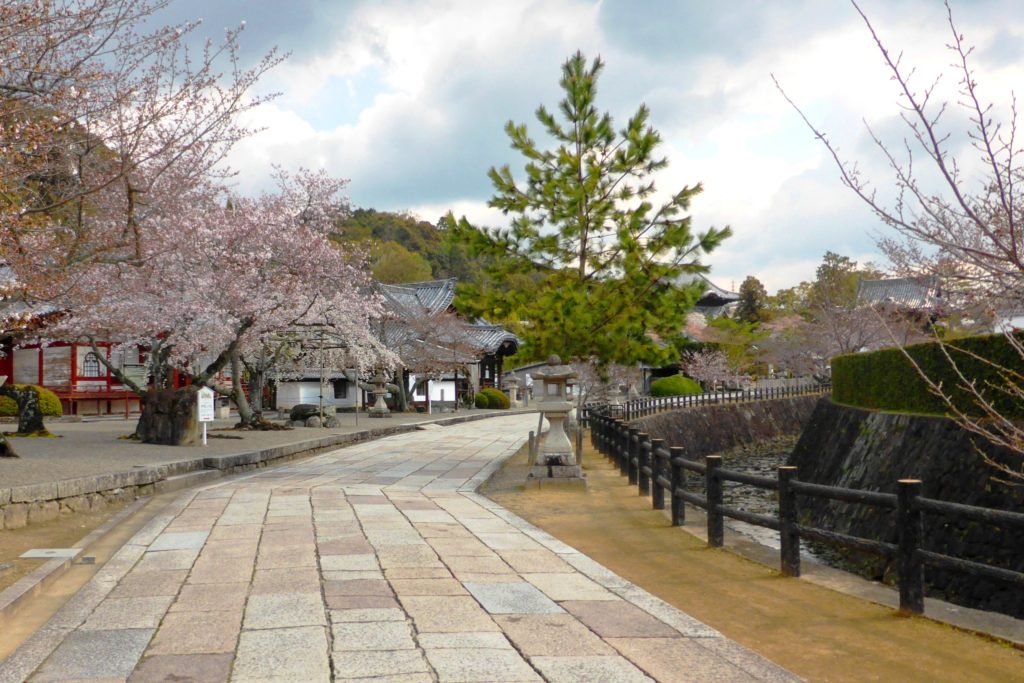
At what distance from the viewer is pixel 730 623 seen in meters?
5.60

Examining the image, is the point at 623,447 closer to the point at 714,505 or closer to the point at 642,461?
the point at 642,461

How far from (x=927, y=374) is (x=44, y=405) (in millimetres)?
26749

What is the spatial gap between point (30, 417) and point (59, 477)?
1103cm

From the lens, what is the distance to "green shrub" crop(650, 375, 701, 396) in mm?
43250

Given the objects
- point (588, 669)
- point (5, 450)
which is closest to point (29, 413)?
point (5, 450)

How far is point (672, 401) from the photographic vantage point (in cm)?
3403

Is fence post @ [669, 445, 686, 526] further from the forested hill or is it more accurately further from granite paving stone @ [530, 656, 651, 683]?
the forested hill

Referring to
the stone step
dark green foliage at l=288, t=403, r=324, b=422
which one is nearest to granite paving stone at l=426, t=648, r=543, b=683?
the stone step

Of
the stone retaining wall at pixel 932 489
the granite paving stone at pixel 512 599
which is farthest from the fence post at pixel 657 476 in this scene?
the granite paving stone at pixel 512 599

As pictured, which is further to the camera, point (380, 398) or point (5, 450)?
point (380, 398)

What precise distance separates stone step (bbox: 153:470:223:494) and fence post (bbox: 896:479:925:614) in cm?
1045

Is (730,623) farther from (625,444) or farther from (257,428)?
(257,428)

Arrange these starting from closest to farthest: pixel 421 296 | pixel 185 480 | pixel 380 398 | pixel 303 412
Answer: pixel 185 480 → pixel 303 412 → pixel 380 398 → pixel 421 296

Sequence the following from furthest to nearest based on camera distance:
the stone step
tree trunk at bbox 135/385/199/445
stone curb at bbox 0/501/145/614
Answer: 1. tree trunk at bbox 135/385/199/445
2. the stone step
3. stone curb at bbox 0/501/145/614
